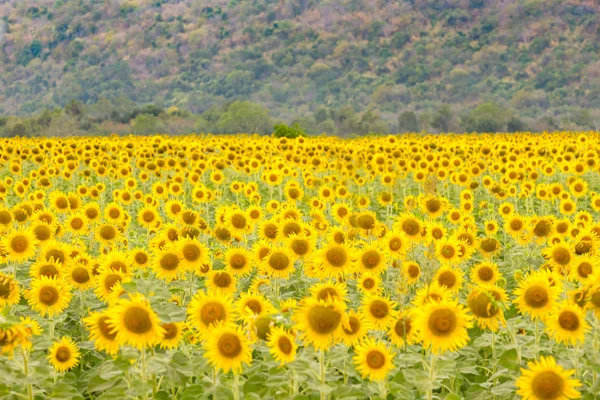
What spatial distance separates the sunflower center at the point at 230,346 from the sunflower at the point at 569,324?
1.93m

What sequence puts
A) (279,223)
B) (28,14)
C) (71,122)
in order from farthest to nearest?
1. (28,14)
2. (71,122)
3. (279,223)

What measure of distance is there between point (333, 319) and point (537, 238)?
4475mm

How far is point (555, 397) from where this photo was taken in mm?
3471

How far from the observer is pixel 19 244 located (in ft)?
20.9

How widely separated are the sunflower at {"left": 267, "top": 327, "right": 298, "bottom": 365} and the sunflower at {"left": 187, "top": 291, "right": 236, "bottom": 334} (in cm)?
32

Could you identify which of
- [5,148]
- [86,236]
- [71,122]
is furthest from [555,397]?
[71,122]

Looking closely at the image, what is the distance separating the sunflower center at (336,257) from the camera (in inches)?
224

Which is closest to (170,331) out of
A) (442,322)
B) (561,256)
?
(442,322)

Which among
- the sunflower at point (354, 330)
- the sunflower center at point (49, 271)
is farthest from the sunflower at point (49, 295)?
the sunflower at point (354, 330)

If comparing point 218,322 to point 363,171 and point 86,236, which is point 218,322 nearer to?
point 86,236

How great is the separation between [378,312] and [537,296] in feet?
3.54

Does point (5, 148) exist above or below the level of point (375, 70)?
above

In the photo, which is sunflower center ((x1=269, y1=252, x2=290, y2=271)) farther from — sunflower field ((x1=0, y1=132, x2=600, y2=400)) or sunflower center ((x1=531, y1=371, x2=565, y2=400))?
sunflower center ((x1=531, y1=371, x2=565, y2=400))

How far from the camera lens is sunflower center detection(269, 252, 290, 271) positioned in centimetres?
595
